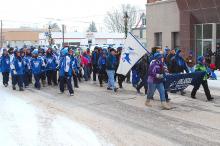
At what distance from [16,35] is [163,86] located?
12168 centimetres

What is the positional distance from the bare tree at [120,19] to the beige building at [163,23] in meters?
62.9

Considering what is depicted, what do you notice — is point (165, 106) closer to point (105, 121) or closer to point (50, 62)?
point (105, 121)

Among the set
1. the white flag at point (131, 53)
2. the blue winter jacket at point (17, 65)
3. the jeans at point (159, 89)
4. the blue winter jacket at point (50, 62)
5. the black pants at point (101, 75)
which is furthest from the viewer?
the blue winter jacket at point (50, 62)

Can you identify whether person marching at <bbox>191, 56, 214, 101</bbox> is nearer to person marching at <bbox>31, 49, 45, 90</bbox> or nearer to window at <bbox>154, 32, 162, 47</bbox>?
person marching at <bbox>31, 49, 45, 90</bbox>

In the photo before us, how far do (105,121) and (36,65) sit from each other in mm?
8377

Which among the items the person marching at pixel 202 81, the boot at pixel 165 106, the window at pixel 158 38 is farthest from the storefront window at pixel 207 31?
the boot at pixel 165 106

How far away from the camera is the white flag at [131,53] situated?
15.6 metres

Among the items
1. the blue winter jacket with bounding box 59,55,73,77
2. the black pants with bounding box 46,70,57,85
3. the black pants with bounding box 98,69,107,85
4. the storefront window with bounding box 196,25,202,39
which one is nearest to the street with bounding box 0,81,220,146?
the blue winter jacket with bounding box 59,55,73,77

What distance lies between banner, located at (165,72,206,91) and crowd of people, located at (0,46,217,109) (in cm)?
18

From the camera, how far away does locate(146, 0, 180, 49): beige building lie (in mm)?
34625

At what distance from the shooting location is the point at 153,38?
3734 centimetres

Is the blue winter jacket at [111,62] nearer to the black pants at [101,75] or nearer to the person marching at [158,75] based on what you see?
the black pants at [101,75]

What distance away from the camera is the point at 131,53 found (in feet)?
52.3

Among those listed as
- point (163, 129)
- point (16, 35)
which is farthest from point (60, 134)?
point (16, 35)
